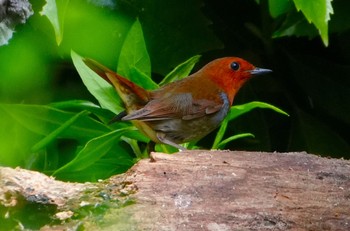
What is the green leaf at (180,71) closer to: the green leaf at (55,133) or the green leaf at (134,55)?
the green leaf at (134,55)

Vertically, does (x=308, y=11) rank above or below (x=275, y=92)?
above

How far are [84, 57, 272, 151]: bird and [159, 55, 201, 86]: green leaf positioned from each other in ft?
0.09

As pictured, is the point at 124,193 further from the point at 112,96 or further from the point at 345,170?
the point at 112,96

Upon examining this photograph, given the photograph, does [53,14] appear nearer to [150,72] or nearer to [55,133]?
[55,133]

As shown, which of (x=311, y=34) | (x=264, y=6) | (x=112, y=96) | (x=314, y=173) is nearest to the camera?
(x=314, y=173)

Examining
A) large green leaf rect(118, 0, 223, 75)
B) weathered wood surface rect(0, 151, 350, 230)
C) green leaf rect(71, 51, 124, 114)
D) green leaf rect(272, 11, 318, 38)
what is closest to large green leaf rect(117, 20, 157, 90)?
green leaf rect(71, 51, 124, 114)

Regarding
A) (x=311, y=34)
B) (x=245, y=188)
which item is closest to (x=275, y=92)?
(x=311, y=34)

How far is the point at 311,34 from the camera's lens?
2.99 meters

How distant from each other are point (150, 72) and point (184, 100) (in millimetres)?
275

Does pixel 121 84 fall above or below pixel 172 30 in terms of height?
below

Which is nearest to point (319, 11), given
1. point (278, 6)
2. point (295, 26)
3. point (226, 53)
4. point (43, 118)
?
point (278, 6)

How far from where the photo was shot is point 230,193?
6.14 feet

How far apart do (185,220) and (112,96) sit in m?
1.00

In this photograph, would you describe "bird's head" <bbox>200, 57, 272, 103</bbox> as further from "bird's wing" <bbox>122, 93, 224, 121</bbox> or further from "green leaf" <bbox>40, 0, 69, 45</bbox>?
"green leaf" <bbox>40, 0, 69, 45</bbox>
